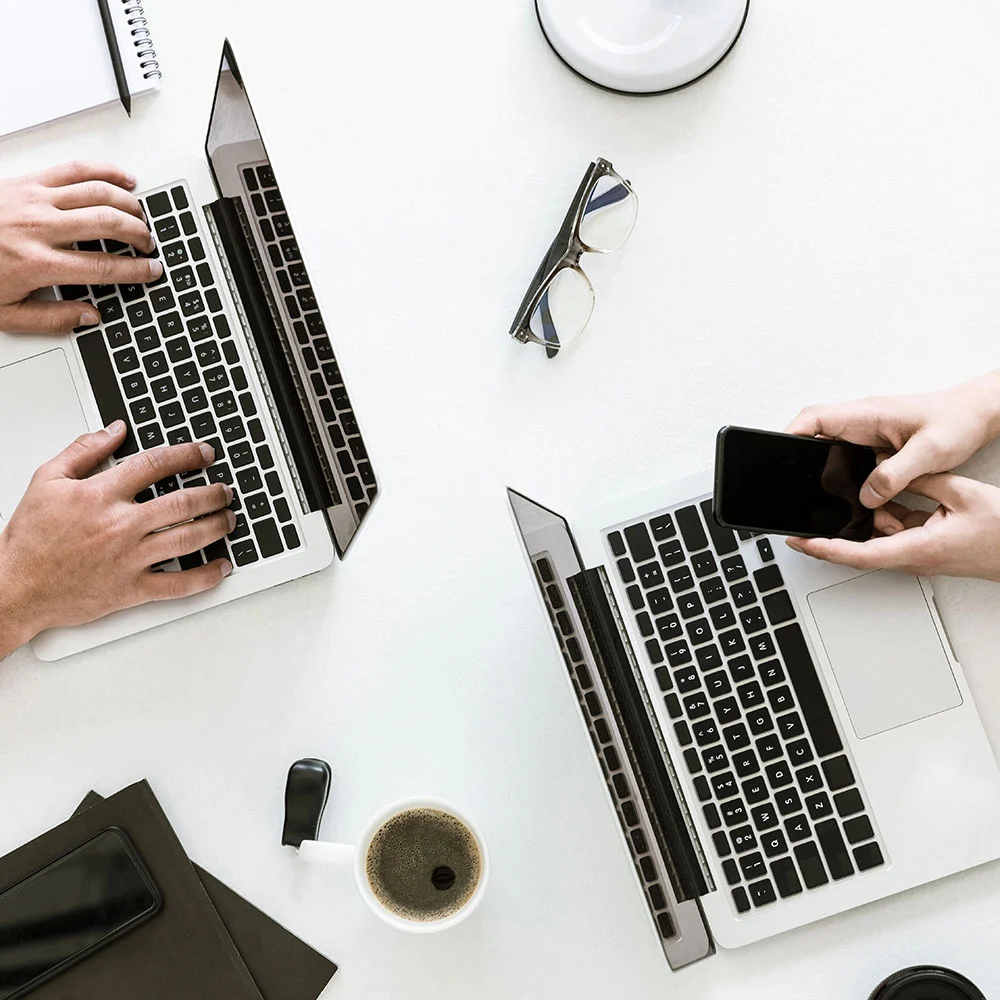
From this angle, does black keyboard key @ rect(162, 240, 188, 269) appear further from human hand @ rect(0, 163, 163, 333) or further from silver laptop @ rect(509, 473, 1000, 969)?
silver laptop @ rect(509, 473, 1000, 969)

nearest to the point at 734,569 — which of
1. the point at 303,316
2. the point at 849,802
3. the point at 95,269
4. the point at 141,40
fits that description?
the point at 849,802

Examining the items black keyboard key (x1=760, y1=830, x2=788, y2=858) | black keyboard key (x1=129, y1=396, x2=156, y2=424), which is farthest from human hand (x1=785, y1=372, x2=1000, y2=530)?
black keyboard key (x1=129, y1=396, x2=156, y2=424)

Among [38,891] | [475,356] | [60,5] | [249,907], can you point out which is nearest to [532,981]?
[249,907]

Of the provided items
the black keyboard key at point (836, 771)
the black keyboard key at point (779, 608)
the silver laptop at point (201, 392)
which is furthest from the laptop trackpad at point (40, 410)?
the black keyboard key at point (836, 771)

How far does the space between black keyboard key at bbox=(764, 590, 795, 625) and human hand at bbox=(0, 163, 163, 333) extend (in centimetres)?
69

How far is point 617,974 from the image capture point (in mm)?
1019

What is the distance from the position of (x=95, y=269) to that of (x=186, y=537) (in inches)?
11.2

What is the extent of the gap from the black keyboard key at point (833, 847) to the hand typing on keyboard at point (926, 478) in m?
0.26

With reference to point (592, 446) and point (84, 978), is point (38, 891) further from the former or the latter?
point (592, 446)

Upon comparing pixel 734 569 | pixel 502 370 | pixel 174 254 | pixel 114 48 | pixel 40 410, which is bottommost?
pixel 734 569

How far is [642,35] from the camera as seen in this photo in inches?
38.9

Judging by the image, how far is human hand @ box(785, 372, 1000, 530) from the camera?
946 mm

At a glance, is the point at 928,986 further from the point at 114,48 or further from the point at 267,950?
the point at 114,48

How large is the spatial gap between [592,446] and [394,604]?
0.87 ft
